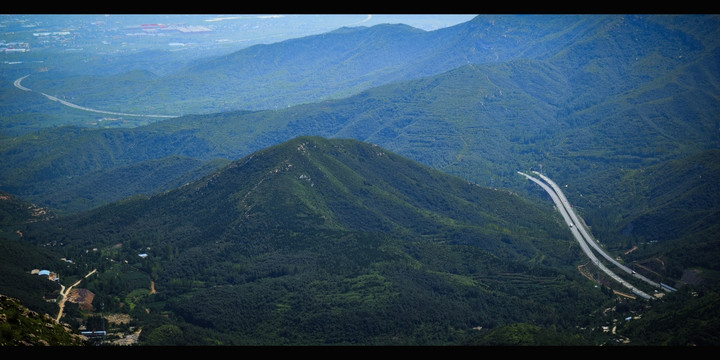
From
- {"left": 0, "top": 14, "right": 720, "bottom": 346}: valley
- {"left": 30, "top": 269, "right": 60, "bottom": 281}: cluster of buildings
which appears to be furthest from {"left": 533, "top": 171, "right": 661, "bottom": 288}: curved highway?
{"left": 30, "top": 269, "right": 60, "bottom": 281}: cluster of buildings

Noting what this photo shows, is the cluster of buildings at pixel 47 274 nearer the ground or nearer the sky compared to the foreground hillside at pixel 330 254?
nearer the sky

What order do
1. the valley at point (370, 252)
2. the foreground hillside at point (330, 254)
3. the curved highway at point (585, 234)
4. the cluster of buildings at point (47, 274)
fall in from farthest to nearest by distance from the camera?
the curved highway at point (585, 234) < the foreground hillside at point (330, 254) < the cluster of buildings at point (47, 274) < the valley at point (370, 252)

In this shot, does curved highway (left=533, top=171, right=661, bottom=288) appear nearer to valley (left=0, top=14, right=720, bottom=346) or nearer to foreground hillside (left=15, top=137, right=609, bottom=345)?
valley (left=0, top=14, right=720, bottom=346)

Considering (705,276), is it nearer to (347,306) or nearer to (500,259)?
(500,259)

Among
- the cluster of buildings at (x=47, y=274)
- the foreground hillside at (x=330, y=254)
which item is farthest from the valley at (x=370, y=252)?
the cluster of buildings at (x=47, y=274)

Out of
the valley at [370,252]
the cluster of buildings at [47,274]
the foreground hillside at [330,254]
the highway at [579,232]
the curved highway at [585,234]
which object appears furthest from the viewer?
the curved highway at [585,234]

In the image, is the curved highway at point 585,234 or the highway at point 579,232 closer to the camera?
the highway at point 579,232

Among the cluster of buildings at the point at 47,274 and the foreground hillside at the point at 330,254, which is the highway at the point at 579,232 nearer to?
the foreground hillside at the point at 330,254

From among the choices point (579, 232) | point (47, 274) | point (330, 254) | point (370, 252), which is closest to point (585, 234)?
point (579, 232)

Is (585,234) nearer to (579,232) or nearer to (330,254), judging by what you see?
(579,232)
